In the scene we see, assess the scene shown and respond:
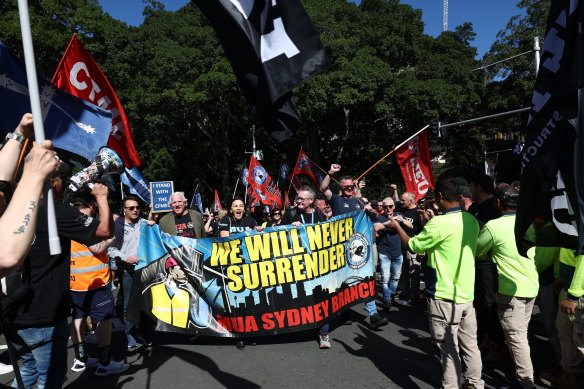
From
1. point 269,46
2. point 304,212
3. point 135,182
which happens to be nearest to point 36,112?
point 269,46

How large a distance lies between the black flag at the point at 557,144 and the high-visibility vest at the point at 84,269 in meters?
4.06

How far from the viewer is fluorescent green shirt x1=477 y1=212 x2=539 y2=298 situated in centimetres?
382

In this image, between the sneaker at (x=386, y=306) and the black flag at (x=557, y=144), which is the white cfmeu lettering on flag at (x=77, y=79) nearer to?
the black flag at (x=557, y=144)

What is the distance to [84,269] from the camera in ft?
14.8

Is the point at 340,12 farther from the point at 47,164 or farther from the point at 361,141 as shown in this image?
the point at 47,164

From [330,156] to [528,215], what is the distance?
2326 cm

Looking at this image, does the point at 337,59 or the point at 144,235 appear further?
the point at 337,59

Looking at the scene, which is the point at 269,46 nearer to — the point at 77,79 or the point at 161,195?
the point at 77,79

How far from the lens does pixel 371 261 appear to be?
19.4 feet

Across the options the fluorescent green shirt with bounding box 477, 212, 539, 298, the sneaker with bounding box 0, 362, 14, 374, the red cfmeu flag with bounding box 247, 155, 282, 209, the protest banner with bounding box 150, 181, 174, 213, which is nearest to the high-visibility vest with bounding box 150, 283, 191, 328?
the sneaker with bounding box 0, 362, 14, 374

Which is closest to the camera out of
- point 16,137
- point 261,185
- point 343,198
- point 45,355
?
point 16,137

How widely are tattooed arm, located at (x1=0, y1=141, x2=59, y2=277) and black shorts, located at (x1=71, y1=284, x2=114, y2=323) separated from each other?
3.16 m

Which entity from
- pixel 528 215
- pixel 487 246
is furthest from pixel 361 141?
pixel 528 215

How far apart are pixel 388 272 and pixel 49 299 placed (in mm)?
5147
